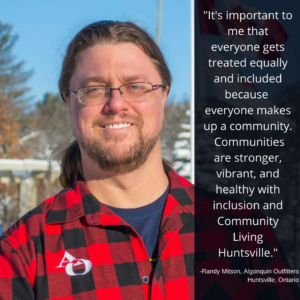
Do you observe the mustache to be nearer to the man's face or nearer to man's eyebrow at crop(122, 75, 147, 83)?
the man's face

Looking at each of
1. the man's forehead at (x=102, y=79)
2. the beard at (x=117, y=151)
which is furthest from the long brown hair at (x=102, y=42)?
Answer: the beard at (x=117, y=151)

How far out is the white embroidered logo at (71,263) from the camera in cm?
161

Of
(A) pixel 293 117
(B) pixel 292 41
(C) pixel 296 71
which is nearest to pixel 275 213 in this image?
(A) pixel 293 117

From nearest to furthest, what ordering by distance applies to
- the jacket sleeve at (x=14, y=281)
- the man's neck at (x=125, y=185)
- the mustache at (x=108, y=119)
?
the jacket sleeve at (x=14, y=281), the mustache at (x=108, y=119), the man's neck at (x=125, y=185)

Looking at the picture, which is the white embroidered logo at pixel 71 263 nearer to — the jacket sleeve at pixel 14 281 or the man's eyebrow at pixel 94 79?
the jacket sleeve at pixel 14 281

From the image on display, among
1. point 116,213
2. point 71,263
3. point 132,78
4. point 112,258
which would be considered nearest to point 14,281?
point 71,263

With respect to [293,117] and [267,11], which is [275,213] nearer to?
[293,117]

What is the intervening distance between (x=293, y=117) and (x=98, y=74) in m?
1.46

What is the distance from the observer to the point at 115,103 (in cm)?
174

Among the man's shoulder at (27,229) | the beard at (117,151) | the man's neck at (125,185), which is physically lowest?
the man's shoulder at (27,229)

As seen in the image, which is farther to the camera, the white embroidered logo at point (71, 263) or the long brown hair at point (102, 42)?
the long brown hair at point (102, 42)

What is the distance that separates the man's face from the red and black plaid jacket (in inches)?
7.3

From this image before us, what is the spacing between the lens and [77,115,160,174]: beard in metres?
1.75

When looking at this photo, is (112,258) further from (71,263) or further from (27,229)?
(27,229)
